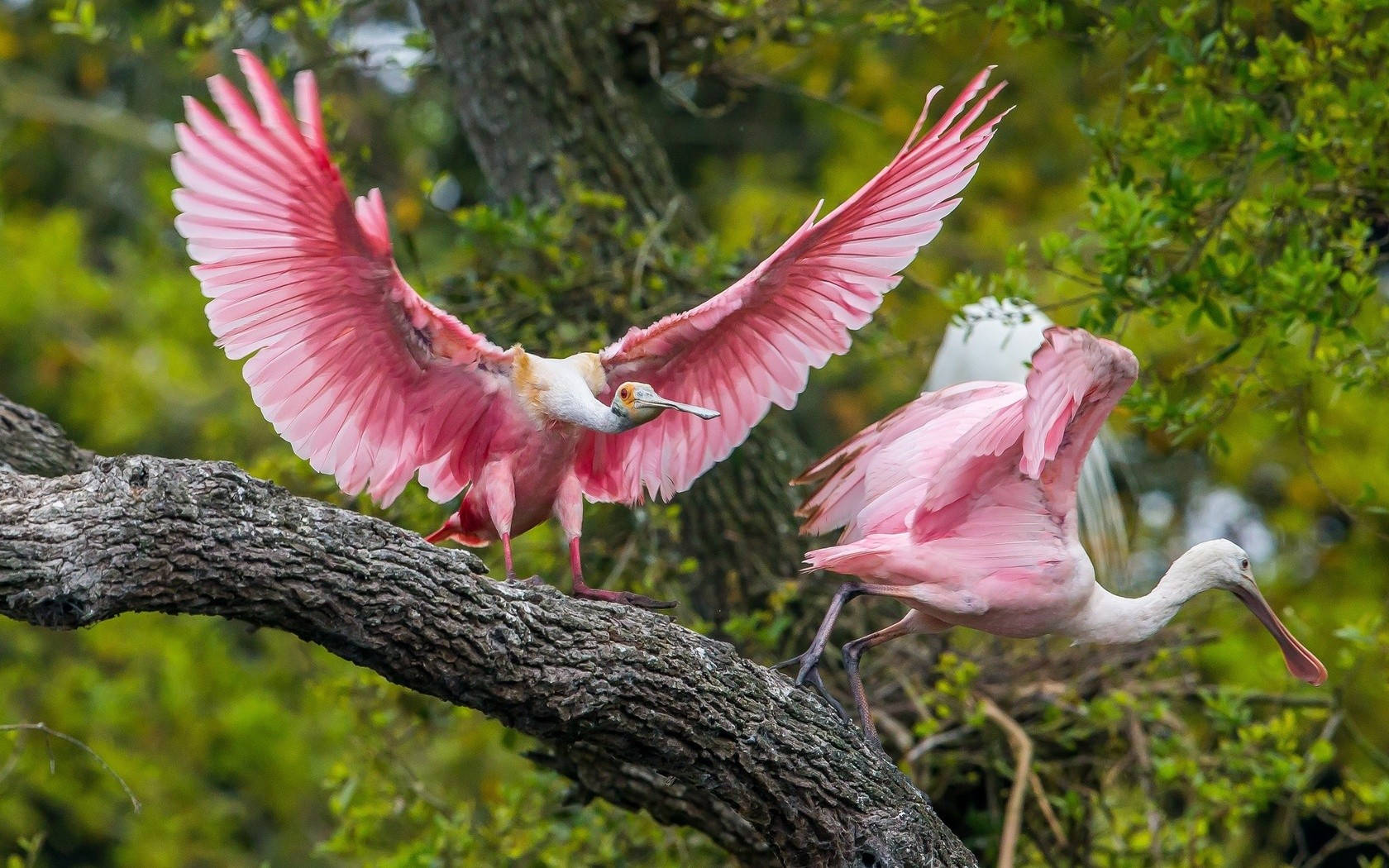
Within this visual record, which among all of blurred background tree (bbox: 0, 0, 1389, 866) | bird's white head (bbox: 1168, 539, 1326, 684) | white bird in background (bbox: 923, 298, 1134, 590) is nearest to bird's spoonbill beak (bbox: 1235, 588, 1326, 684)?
bird's white head (bbox: 1168, 539, 1326, 684)

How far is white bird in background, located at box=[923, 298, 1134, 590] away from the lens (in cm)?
666

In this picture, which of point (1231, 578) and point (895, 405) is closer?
point (1231, 578)

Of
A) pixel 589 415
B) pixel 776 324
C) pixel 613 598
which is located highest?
pixel 776 324

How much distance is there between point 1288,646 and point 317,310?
115 inches

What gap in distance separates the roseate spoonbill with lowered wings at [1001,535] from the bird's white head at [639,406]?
0.52 meters

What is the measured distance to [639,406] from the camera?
14.2 ft

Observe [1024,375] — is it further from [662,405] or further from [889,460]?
[662,405]

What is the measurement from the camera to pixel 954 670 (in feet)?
17.2

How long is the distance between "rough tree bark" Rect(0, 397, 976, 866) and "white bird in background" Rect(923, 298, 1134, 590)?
2.98m

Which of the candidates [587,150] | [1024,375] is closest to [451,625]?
[587,150]

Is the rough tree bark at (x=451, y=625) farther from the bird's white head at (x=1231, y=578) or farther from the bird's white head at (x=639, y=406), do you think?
the bird's white head at (x=1231, y=578)

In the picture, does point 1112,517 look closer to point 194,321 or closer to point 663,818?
point 663,818

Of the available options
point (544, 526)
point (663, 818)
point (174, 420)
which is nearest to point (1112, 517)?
point (544, 526)

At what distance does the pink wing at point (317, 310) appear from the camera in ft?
11.1
